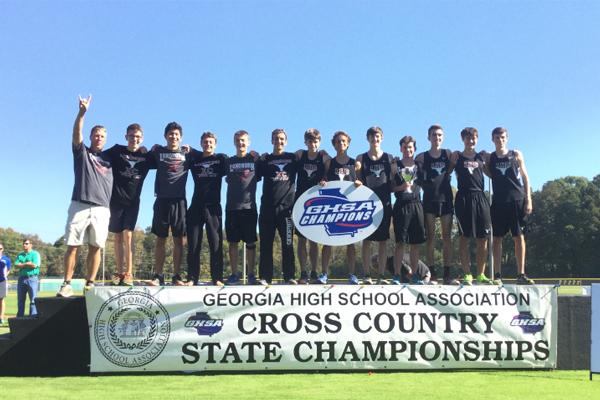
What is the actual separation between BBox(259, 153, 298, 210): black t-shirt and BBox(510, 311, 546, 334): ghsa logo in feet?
11.7

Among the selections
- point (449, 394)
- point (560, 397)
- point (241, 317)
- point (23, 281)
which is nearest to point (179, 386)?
point (241, 317)

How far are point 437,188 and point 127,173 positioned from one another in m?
A: 4.63

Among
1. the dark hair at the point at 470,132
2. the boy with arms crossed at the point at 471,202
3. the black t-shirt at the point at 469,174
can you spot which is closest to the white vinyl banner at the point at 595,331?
the boy with arms crossed at the point at 471,202

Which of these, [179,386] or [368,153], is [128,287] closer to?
[179,386]

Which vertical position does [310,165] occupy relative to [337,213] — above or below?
above

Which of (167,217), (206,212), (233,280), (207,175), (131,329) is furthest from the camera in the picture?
(207,175)

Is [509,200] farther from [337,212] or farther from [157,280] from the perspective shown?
[157,280]

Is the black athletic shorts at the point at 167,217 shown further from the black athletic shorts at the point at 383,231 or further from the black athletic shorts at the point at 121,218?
the black athletic shorts at the point at 383,231

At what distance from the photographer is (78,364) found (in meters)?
6.49

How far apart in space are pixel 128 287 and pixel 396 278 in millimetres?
3848

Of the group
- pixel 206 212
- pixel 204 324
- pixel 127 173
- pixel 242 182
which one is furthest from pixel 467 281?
pixel 127 173

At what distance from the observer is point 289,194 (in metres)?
7.46

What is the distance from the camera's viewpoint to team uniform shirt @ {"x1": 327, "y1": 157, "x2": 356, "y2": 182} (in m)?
7.52

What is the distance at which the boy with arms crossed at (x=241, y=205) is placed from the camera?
7289 millimetres
